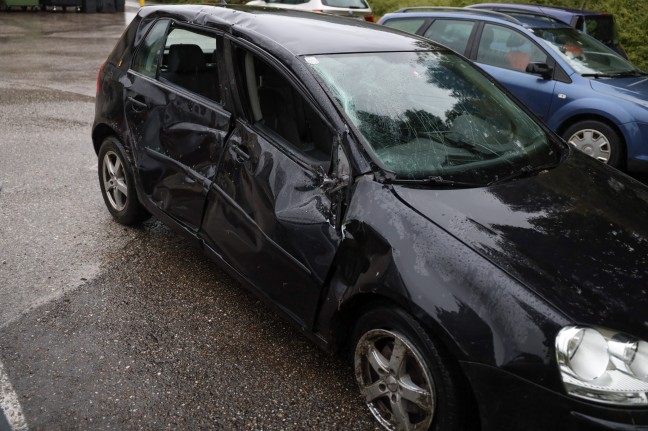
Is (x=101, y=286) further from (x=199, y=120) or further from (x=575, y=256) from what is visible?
(x=575, y=256)

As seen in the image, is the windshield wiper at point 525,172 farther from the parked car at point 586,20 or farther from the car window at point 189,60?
the parked car at point 586,20

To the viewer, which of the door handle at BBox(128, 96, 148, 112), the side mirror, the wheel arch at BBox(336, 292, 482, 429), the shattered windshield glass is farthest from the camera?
the side mirror

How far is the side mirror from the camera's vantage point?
6.85 metres

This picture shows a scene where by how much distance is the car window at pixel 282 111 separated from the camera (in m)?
3.21

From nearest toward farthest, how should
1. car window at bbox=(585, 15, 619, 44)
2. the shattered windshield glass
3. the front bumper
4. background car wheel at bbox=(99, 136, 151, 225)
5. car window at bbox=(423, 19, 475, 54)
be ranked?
1. the front bumper
2. the shattered windshield glass
3. background car wheel at bbox=(99, 136, 151, 225)
4. car window at bbox=(423, 19, 475, 54)
5. car window at bbox=(585, 15, 619, 44)

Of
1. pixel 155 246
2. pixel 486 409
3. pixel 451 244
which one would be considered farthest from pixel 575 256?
pixel 155 246

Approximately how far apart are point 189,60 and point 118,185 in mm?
1156

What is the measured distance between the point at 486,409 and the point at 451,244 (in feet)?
2.07

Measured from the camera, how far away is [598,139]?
6.64 meters

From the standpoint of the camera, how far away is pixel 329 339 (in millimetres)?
2932

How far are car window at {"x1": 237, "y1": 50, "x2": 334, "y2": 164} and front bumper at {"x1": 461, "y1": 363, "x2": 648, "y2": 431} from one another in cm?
132

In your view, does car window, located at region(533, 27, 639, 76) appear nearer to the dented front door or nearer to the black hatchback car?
the black hatchback car

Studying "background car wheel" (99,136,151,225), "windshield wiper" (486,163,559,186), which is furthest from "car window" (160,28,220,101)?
"windshield wiper" (486,163,559,186)

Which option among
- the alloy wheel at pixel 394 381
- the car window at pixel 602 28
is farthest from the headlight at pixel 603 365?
the car window at pixel 602 28
